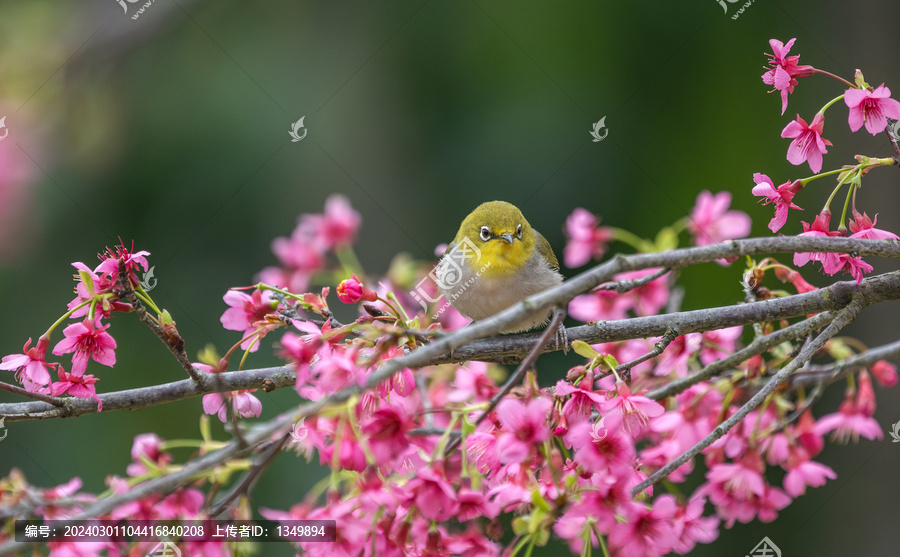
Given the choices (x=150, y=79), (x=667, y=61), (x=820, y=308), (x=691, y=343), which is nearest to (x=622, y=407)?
(x=820, y=308)

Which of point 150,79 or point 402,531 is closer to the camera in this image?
point 402,531

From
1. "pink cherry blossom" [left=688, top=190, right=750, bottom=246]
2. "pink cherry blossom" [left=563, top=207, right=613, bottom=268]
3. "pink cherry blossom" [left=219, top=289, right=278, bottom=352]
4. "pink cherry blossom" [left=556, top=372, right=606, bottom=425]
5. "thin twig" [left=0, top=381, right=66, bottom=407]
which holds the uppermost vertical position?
"pink cherry blossom" [left=563, top=207, right=613, bottom=268]

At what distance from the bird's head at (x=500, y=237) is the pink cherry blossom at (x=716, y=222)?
0.64 metres

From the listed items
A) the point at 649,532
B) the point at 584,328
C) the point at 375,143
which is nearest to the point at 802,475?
the point at 649,532

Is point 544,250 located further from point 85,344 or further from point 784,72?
point 85,344

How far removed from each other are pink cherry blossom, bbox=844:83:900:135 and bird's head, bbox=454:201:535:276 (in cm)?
134

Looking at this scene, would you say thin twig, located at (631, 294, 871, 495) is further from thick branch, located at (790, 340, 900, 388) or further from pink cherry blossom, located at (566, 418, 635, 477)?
thick branch, located at (790, 340, 900, 388)

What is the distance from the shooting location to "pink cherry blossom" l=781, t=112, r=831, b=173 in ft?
5.60

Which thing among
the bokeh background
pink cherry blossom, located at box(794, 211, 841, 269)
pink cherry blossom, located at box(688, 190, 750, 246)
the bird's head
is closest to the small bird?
the bird's head

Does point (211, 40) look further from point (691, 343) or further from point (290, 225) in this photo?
point (691, 343)

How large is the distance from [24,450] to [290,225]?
6.76 feet

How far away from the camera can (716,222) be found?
2842 millimetres

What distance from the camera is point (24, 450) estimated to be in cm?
427

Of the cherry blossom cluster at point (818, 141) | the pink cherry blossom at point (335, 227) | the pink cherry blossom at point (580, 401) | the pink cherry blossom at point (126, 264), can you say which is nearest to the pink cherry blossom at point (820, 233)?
the cherry blossom cluster at point (818, 141)
